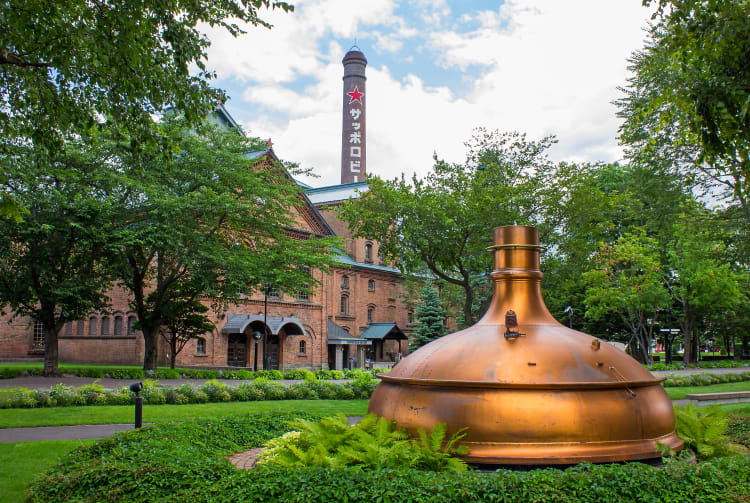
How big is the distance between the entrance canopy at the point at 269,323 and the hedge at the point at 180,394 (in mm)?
20257

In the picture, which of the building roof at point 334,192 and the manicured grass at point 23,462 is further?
the building roof at point 334,192

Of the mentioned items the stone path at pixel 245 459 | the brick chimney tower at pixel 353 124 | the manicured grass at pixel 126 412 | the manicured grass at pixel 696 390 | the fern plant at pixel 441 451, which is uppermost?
the brick chimney tower at pixel 353 124

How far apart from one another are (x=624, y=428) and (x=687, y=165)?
50.7 feet

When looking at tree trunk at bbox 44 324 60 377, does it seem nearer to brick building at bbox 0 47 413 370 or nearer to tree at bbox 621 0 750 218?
brick building at bbox 0 47 413 370

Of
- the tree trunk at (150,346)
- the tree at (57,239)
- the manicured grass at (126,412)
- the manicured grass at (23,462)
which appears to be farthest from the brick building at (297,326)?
the manicured grass at (23,462)

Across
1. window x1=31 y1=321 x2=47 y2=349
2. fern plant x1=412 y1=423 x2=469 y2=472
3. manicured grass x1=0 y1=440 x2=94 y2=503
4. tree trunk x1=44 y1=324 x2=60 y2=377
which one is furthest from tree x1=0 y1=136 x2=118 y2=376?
fern plant x1=412 y1=423 x2=469 y2=472

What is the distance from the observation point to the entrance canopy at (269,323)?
139 ft

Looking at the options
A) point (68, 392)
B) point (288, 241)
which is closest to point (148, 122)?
point (68, 392)

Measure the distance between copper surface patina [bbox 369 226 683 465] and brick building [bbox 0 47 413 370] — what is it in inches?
903

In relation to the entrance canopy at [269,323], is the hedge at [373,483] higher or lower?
lower

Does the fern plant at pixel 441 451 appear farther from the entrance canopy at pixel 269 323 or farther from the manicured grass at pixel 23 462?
the entrance canopy at pixel 269 323

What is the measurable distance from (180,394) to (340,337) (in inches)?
1351

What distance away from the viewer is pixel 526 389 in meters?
5.38

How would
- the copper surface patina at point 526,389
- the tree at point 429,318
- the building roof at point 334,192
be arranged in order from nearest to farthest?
the copper surface patina at point 526,389 → the tree at point 429,318 → the building roof at point 334,192
